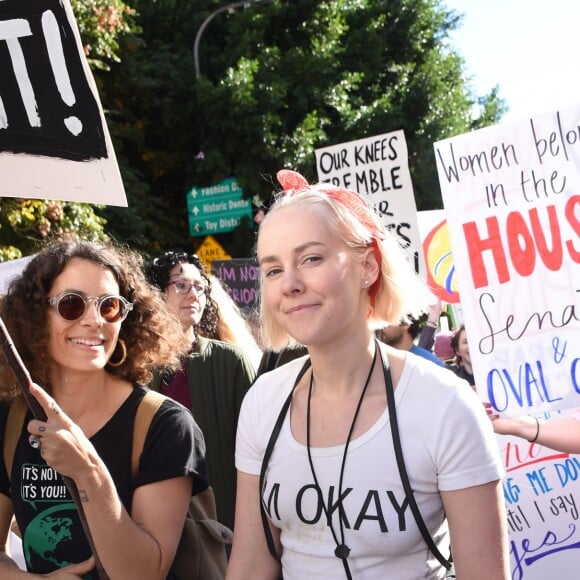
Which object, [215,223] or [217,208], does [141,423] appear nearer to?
[215,223]

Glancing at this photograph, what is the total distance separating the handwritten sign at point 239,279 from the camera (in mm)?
8516

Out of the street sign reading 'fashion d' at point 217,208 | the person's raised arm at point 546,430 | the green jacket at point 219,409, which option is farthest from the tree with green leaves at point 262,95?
the person's raised arm at point 546,430

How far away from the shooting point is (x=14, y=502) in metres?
2.19

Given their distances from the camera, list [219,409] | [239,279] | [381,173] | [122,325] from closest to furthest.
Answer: [122,325], [219,409], [381,173], [239,279]

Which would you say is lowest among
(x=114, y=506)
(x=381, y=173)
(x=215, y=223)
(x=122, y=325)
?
(x=114, y=506)

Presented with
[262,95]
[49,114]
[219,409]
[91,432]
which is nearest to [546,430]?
[219,409]

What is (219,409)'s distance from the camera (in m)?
4.09

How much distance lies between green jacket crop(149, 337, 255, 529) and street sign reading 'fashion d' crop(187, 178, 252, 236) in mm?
10773

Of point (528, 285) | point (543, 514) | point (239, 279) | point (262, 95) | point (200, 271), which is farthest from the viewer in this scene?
point (262, 95)

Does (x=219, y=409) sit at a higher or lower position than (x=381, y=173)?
lower

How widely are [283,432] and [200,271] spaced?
2.59 meters

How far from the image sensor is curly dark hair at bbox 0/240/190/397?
2291 mm

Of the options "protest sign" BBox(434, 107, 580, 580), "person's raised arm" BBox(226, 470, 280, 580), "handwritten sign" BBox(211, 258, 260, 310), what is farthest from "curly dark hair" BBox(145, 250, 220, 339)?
"handwritten sign" BBox(211, 258, 260, 310)

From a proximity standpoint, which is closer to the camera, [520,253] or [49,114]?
[49,114]
